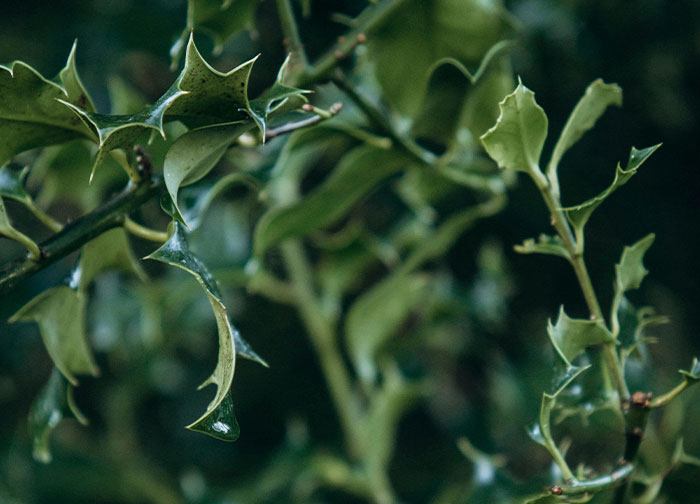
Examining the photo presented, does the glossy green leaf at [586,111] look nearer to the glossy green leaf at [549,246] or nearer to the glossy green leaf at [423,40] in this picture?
the glossy green leaf at [549,246]

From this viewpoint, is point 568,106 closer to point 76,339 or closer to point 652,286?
point 652,286

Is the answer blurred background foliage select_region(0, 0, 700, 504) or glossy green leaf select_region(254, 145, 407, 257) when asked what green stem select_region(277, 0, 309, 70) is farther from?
blurred background foliage select_region(0, 0, 700, 504)

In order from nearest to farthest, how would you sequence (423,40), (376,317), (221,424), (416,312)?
(221,424) < (423,40) < (376,317) < (416,312)

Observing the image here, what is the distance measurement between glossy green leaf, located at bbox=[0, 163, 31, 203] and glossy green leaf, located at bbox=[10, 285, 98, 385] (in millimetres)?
69

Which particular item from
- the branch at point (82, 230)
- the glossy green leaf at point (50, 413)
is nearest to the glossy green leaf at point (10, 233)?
the branch at point (82, 230)

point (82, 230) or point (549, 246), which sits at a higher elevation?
point (82, 230)

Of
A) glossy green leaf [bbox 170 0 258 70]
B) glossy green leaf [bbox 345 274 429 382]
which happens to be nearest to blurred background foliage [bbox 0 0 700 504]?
glossy green leaf [bbox 345 274 429 382]

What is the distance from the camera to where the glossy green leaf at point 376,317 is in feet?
2.49

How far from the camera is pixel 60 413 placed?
18.1 inches

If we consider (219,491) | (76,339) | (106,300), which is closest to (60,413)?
(76,339)

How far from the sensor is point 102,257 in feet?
1.56

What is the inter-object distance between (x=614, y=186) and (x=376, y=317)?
17.2 inches

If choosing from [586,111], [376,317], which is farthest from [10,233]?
[376,317]

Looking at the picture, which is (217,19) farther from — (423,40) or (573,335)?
(573,335)
